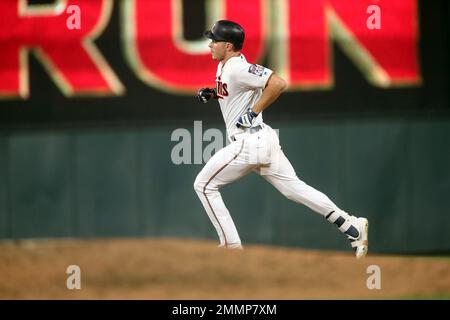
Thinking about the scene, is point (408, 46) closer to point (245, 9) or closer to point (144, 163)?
point (245, 9)

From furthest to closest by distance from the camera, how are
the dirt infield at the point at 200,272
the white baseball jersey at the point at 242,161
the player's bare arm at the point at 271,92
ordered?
the dirt infield at the point at 200,272
the white baseball jersey at the point at 242,161
the player's bare arm at the point at 271,92

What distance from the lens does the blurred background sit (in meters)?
11.0

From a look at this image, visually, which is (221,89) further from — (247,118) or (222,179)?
(222,179)

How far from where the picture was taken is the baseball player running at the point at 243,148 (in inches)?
246

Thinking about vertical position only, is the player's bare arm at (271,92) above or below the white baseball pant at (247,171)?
above

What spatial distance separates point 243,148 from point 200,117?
16.3 ft

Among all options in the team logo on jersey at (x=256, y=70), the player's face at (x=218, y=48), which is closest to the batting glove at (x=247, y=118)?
the team logo on jersey at (x=256, y=70)

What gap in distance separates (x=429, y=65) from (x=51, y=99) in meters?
5.90

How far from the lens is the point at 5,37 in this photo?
11.5 metres

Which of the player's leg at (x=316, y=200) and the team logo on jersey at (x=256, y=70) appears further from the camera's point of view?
the player's leg at (x=316, y=200)

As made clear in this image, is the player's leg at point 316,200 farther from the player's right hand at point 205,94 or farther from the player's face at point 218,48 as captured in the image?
the player's face at point 218,48

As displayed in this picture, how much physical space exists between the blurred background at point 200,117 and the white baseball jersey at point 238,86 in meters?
4.25

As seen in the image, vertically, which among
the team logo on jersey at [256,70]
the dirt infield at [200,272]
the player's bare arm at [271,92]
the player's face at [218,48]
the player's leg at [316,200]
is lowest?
the dirt infield at [200,272]

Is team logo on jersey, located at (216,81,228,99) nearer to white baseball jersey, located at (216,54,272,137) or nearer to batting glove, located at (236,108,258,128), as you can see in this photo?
white baseball jersey, located at (216,54,272,137)
